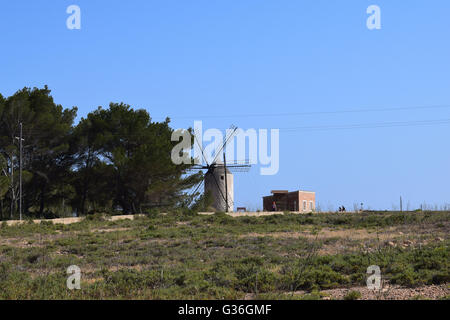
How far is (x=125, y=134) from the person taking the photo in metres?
37.9

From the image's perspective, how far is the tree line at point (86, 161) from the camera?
3422 centimetres

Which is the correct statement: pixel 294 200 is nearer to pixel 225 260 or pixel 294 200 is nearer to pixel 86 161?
pixel 86 161

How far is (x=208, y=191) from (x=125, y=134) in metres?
6.97

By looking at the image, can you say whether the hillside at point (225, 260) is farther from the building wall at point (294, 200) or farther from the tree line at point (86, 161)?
the building wall at point (294, 200)

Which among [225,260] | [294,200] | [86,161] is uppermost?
[86,161]

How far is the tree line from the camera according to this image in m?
34.2

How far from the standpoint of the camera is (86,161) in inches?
1494

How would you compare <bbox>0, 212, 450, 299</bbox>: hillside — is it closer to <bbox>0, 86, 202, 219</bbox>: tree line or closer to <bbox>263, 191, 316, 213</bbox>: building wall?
<bbox>0, 86, 202, 219</bbox>: tree line

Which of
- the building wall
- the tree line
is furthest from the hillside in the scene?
the building wall

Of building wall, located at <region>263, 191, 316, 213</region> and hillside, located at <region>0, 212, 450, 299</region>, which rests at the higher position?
building wall, located at <region>263, 191, 316, 213</region>

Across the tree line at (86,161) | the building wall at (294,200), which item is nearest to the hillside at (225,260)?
the tree line at (86,161)

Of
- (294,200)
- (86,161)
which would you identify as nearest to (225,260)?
(86,161)

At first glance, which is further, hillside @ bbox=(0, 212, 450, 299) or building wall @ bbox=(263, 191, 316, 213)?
building wall @ bbox=(263, 191, 316, 213)
